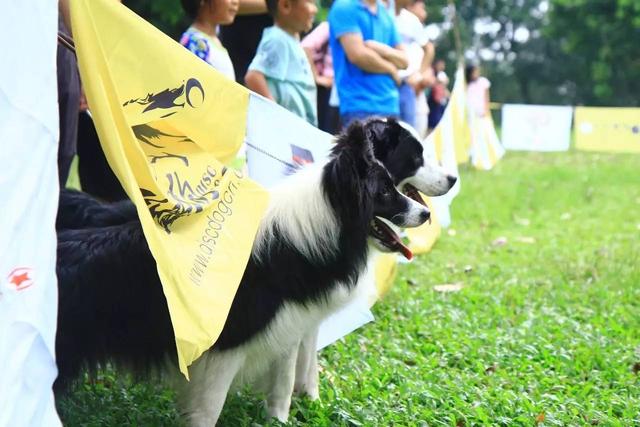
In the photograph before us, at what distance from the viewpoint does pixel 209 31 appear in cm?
463

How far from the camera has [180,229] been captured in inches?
103

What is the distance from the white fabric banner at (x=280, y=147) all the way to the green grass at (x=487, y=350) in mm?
368

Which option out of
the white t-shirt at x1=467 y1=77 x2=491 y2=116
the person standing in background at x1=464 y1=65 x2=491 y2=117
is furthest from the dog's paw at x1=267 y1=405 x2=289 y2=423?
the white t-shirt at x1=467 y1=77 x2=491 y2=116

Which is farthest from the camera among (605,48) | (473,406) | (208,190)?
(605,48)

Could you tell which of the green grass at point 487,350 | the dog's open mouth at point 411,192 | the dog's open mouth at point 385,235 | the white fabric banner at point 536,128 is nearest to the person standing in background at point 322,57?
the green grass at point 487,350

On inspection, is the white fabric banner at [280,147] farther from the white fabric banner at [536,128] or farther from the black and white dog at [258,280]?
the white fabric banner at [536,128]

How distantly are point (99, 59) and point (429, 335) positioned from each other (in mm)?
2844

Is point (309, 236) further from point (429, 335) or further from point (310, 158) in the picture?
point (429, 335)

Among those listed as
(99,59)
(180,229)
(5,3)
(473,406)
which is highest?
(5,3)

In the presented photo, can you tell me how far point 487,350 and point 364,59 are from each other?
2.00 metres

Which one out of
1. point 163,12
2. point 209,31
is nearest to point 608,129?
point 163,12

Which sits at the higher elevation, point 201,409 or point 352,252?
point 352,252

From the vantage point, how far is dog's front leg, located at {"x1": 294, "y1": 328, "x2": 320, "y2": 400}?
11.8ft

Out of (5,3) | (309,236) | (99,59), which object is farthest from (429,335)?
(5,3)
